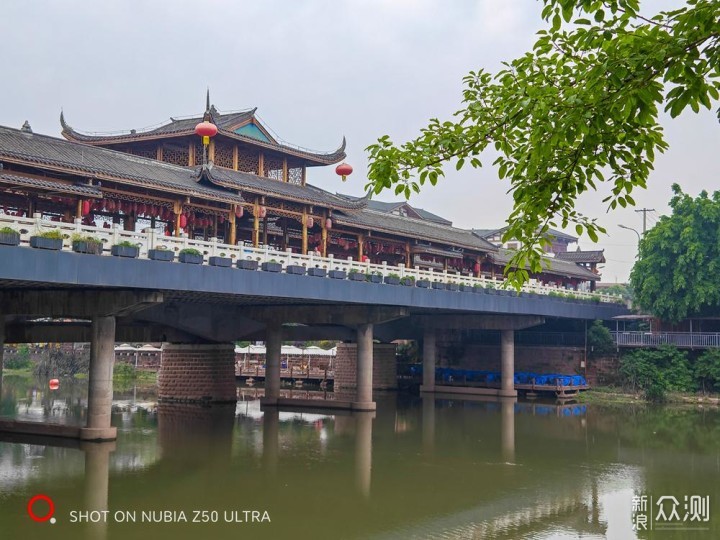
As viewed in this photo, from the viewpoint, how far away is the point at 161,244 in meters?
26.5

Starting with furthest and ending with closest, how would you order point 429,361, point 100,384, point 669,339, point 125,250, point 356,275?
point 429,361 → point 669,339 → point 356,275 → point 100,384 → point 125,250

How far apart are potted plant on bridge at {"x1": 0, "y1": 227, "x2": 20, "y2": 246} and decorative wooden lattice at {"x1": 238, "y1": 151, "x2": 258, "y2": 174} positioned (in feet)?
63.8

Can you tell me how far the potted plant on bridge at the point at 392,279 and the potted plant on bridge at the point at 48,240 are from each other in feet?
52.9

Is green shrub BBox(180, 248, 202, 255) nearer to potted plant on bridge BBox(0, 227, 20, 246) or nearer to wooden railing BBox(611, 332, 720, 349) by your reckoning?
potted plant on bridge BBox(0, 227, 20, 246)

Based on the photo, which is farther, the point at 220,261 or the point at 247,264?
the point at 247,264

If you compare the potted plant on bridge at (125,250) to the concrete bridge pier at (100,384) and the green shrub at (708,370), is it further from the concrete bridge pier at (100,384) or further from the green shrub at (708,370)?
the green shrub at (708,370)

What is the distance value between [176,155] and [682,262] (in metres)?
27.7

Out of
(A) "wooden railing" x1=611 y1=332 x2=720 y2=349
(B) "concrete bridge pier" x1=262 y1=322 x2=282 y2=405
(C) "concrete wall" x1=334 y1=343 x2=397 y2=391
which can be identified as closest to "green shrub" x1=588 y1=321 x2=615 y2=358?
(A) "wooden railing" x1=611 y1=332 x2=720 y2=349

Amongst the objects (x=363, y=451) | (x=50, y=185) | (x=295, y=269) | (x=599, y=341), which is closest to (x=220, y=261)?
(x=295, y=269)

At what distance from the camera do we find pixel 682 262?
4544 centimetres

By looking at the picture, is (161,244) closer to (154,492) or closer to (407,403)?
(154,492)

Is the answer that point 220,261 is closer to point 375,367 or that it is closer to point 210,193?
point 210,193

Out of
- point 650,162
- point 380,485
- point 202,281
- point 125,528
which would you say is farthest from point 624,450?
point 650,162

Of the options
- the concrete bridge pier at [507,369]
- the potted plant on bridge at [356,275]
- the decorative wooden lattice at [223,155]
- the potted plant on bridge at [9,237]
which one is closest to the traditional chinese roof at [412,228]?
the decorative wooden lattice at [223,155]
